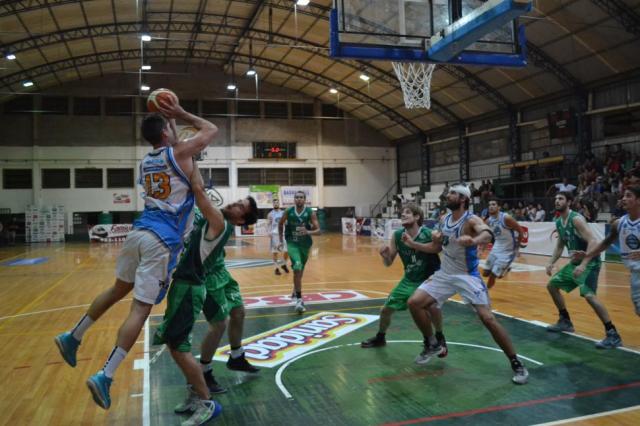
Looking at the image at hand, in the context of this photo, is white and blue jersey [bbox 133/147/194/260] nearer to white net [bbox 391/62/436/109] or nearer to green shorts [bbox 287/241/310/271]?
green shorts [bbox 287/241/310/271]

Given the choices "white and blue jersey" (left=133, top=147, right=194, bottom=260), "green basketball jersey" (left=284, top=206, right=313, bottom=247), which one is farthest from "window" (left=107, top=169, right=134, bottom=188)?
"white and blue jersey" (left=133, top=147, right=194, bottom=260)

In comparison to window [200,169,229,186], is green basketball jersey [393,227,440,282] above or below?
below

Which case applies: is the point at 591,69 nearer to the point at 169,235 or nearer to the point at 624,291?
the point at 624,291

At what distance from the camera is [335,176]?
40.2 meters

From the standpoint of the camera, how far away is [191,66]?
36156 millimetres

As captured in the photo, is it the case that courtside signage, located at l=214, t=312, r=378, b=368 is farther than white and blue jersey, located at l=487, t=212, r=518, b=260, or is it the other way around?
white and blue jersey, located at l=487, t=212, r=518, b=260

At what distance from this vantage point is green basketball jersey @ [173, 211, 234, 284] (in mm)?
4055

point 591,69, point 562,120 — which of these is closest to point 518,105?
point 562,120

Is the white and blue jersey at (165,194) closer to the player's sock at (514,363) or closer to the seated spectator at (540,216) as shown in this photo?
the player's sock at (514,363)

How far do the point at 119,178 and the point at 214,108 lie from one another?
841 cm

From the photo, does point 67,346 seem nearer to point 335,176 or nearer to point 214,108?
point 214,108

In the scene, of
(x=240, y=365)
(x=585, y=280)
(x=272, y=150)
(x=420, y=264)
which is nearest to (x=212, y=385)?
(x=240, y=365)

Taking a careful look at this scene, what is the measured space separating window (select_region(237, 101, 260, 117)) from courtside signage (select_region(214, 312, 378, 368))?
103 ft

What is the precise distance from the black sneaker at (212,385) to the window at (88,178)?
3410 centimetres
